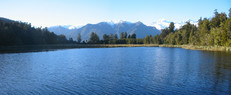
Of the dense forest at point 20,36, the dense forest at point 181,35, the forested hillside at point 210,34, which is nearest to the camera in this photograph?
the forested hillside at point 210,34

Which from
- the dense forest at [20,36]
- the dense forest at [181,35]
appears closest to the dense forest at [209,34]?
the dense forest at [181,35]

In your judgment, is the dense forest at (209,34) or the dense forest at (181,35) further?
the dense forest at (181,35)

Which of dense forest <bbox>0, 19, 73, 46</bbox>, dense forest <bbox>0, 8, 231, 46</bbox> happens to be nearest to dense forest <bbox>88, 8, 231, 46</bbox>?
dense forest <bbox>0, 8, 231, 46</bbox>

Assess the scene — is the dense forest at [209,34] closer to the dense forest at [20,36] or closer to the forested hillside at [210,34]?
the forested hillside at [210,34]

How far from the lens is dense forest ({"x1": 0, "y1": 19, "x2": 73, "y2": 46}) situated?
111 m

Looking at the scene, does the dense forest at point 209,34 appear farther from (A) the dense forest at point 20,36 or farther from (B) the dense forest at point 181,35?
(A) the dense forest at point 20,36

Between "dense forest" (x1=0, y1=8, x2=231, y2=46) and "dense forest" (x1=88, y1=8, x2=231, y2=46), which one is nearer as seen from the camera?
"dense forest" (x1=88, y1=8, x2=231, y2=46)

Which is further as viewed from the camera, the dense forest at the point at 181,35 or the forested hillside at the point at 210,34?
the dense forest at the point at 181,35

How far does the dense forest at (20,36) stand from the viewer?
111 metres

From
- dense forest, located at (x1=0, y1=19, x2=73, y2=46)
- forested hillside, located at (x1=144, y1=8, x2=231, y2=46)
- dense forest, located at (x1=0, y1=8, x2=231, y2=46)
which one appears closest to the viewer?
forested hillside, located at (x1=144, y1=8, x2=231, y2=46)

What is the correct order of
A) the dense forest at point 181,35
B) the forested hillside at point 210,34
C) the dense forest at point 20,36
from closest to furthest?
the forested hillside at point 210,34
the dense forest at point 181,35
the dense forest at point 20,36

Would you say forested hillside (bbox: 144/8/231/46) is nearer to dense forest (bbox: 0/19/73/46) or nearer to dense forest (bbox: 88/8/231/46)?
dense forest (bbox: 88/8/231/46)

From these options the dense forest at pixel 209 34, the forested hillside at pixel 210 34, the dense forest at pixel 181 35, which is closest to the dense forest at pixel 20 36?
the dense forest at pixel 181 35

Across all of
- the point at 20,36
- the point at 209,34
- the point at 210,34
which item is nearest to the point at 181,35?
the point at 209,34
